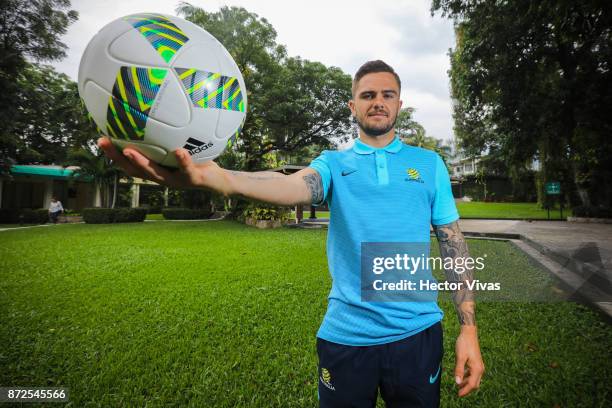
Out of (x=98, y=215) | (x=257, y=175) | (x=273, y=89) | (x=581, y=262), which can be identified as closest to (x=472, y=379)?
(x=257, y=175)

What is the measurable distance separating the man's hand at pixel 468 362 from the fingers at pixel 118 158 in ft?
5.39

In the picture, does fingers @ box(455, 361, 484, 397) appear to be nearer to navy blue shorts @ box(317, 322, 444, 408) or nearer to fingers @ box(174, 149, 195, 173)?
navy blue shorts @ box(317, 322, 444, 408)

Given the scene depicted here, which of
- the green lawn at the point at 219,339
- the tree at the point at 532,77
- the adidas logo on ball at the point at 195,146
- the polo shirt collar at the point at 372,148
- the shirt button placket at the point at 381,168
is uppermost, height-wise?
the tree at the point at 532,77

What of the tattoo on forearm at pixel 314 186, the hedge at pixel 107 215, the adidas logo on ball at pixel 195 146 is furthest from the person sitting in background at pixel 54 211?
the tattoo on forearm at pixel 314 186

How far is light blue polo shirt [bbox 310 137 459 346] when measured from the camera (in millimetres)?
1386

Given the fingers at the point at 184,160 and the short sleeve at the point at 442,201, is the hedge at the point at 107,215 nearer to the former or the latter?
the fingers at the point at 184,160

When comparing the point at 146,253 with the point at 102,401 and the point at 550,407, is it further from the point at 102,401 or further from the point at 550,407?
the point at 550,407

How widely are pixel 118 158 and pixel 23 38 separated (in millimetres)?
21244

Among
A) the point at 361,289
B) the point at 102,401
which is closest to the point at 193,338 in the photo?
the point at 102,401

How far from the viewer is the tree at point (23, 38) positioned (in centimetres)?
1502

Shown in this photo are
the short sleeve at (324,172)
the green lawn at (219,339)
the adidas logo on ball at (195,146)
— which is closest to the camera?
the adidas logo on ball at (195,146)

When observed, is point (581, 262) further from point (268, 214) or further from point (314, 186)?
point (268, 214)

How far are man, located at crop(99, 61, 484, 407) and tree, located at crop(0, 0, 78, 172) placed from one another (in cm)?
2056

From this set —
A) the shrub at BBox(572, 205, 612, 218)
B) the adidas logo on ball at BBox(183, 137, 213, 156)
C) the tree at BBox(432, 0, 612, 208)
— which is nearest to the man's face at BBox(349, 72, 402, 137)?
the adidas logo on ball at BBox(183, 137, 213, 156)
